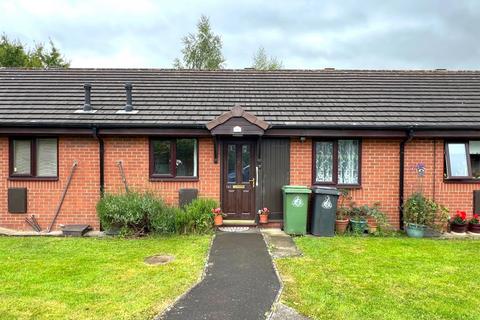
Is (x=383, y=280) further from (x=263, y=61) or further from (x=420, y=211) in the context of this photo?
(x=263, y=61)

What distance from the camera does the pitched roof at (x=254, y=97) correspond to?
31.6 ft

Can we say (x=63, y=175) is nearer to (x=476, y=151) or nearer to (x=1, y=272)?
(x=1, y=272)

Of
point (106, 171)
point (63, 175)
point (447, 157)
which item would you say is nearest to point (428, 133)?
point (447, 157)

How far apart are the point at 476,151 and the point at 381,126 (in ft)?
9.34

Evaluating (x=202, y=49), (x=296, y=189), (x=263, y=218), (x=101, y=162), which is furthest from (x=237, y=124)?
(x=202, y=49)

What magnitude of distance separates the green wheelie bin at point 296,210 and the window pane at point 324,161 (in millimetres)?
967

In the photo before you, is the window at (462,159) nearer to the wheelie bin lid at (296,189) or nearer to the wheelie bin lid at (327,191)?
the wheelie bin lid at (327,191)

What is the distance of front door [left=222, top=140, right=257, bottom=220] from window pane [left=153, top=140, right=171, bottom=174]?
1511 mm

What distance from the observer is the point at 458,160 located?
9.72 metres

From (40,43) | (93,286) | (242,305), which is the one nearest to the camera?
(242,305)

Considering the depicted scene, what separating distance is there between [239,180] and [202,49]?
2340 cm

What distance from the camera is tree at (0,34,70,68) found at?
27.2 metres

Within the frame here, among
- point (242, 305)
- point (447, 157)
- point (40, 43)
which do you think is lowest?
point (242, 305)

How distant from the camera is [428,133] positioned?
31.0ft
